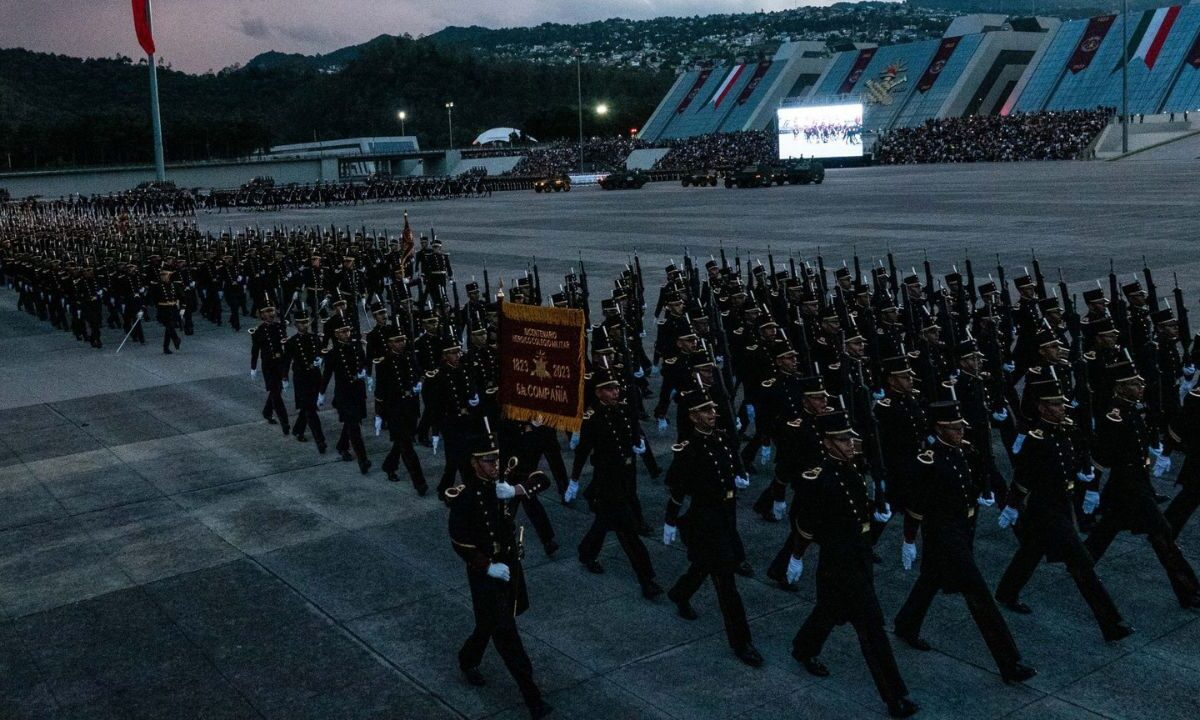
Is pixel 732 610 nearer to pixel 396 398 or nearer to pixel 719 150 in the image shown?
pixel 396 398

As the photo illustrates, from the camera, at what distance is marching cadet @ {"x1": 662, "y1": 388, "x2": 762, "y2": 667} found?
7.19 meters

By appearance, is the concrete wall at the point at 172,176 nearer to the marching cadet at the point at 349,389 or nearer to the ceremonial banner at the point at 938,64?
the ceremonial banner at the point at 938,64

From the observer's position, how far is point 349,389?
476 inches

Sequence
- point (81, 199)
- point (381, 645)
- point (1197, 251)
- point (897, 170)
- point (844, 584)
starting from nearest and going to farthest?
point (844, 584) < point (381, 645) < point (1197, 251) < point (81, 199) < point (897, 170)

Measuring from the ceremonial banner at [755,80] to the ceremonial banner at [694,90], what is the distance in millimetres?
7786

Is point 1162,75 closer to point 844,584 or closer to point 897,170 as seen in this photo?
point 897,170

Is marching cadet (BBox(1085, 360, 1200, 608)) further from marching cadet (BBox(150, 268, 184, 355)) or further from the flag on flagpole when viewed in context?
the flag on flagpole

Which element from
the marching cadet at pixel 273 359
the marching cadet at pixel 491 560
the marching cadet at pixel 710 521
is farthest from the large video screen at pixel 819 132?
the marching cadet at pixel 491 560

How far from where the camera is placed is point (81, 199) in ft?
213

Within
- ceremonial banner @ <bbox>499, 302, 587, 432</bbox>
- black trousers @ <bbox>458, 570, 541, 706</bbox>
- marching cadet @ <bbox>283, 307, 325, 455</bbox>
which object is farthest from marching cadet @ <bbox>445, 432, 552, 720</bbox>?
marching cadet @ <bbox>283, 307, 325, 455</bbox>

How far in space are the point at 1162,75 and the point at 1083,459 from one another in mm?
78137

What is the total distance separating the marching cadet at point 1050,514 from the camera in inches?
281

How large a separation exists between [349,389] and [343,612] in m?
4.23

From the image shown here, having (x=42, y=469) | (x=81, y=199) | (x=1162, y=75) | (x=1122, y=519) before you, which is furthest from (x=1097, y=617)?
(x=1162, y=75)
